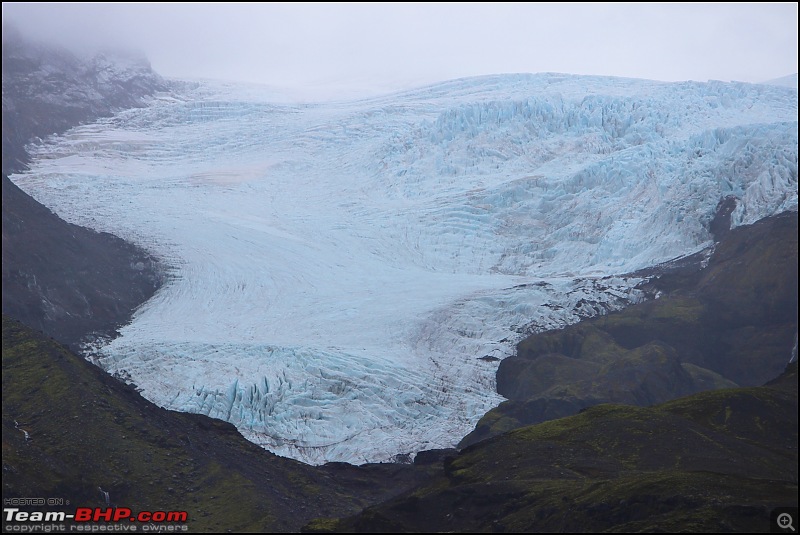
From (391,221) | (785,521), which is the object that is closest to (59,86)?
(391,221)

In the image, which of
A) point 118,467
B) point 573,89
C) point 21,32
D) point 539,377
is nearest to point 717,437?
point 118,467

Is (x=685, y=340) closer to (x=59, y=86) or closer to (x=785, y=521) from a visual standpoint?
(x=785, y=521)

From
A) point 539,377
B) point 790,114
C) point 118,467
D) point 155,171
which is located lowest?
point 539,377

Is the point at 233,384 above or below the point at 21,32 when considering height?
below

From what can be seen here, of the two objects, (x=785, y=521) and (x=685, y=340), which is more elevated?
(x=785, y=521)

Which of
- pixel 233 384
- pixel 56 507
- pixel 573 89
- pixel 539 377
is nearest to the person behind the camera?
pixel 56 507

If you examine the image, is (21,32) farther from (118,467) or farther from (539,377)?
(118,467)

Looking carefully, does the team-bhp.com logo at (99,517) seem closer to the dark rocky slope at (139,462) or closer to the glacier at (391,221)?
the dark rocky slope at (139,462)
